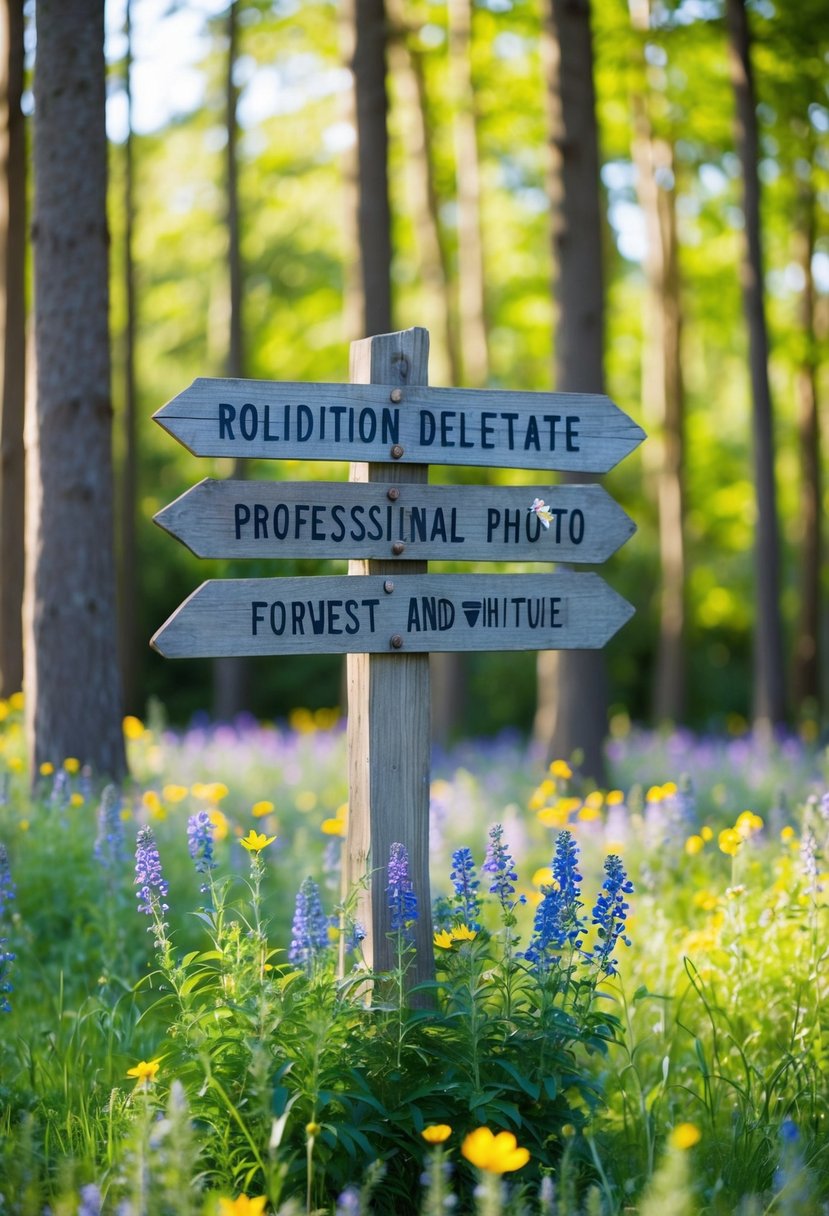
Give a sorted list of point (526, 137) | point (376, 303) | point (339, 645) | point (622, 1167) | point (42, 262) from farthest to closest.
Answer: point (526, 137) < point (376, 303) < point (42, 262) < point (339, 645) < point (622, 1167)

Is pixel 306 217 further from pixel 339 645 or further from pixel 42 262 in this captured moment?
pixel 339 645

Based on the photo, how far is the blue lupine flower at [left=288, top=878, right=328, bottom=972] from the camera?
12.1ft

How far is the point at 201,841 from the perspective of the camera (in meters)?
3.65

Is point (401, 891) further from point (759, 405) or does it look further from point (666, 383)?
point (666, 383)

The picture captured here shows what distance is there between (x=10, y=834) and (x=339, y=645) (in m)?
2.97

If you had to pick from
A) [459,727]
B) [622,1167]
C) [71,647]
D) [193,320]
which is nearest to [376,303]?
[71,647]

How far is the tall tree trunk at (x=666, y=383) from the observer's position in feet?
52.2

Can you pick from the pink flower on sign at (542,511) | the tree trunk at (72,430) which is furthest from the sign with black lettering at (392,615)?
the tree trunk at (72,430)

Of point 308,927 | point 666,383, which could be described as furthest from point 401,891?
point 666,383

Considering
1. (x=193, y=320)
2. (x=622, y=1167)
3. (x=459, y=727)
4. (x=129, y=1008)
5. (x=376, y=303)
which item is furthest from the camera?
(x=193, y=320)

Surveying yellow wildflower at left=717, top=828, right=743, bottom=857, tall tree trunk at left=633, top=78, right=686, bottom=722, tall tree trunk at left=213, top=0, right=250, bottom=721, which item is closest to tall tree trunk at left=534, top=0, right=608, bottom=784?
yellow wildflower at left=717, top=828, right=743, bottom=857

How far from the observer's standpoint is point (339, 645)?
381 centimetres

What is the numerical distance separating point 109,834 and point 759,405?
30.3ft

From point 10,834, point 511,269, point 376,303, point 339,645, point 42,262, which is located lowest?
point 10,834
